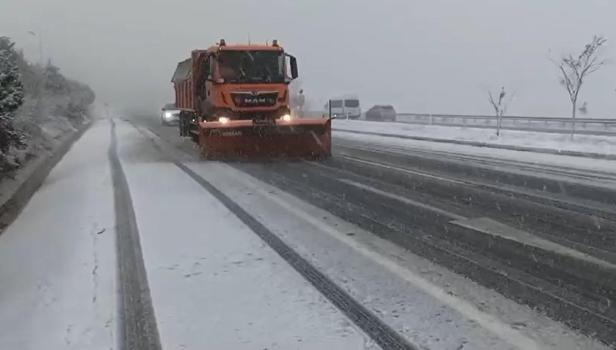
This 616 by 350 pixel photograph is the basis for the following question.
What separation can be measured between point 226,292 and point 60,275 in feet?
5.94

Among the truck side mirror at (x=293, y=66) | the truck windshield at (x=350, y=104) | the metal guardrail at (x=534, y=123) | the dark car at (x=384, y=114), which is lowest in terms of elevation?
the metal guardrail at (x=534, y=123)

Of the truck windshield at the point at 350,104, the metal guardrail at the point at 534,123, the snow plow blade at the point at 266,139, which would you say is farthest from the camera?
the truck windshield at the point at 350,104

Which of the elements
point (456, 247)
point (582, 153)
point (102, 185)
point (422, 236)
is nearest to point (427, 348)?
point (456, 247)

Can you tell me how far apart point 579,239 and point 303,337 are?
3.98 meters

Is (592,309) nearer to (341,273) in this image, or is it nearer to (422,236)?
(341,273)

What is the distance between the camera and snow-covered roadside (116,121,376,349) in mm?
3996

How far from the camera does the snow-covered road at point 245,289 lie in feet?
13.2

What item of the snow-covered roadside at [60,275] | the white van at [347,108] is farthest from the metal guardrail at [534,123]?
the snow-covered roadside at [60,275]

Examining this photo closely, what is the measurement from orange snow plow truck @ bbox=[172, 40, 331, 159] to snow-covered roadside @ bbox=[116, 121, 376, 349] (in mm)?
7316

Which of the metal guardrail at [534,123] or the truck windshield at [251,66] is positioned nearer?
the truck windshield at [251,66]

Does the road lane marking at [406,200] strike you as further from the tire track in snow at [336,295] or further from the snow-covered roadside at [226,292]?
the snow-covered roadside at [226,292]

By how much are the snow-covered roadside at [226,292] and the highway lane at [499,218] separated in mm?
1502

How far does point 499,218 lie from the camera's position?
25.7ft

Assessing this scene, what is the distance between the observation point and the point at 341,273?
212 inches
